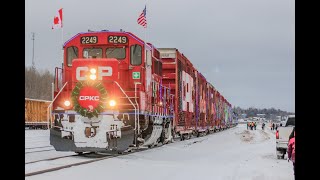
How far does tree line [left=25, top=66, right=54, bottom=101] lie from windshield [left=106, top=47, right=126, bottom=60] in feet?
239

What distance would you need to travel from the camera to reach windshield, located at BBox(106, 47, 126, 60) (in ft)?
48.5

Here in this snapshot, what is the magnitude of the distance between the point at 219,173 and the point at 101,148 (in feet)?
14.9

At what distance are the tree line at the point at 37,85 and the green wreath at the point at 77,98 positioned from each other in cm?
7371

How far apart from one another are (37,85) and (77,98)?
256ft

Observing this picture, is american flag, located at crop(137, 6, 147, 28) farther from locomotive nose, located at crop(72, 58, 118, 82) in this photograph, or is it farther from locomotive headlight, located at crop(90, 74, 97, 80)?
locomotive headlight, located at crop(90, 74, 97, 80)

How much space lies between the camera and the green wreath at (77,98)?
1339 cm

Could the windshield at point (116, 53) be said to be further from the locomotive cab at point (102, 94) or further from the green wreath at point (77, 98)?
the green wreath at point (77, 98)

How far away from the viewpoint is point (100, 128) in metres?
13.3

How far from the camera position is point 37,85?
88375mm

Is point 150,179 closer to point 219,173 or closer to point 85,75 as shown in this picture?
point 219,173

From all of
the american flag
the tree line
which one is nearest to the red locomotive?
the american flag

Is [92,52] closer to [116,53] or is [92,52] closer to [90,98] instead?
[116,53]

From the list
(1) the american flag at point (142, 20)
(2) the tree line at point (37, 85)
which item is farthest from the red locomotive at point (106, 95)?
(2) the tree line at point (37, 85)
